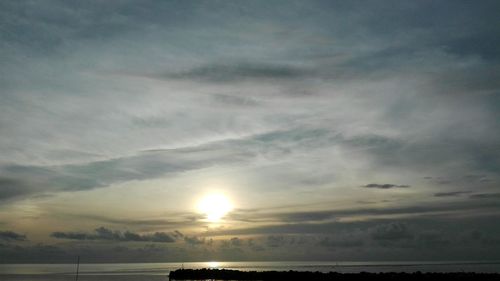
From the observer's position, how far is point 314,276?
10850cm

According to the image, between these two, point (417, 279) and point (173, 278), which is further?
point (173, 278)

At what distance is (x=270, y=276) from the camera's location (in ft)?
387

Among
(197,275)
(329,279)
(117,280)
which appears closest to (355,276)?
(329,279)

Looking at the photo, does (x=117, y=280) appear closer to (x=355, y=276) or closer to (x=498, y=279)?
(x=355, y=276)

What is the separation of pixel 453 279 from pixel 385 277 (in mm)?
14332

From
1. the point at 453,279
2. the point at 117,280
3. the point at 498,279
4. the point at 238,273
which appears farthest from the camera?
the point at 117,280

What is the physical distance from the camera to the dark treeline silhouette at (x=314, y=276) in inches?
3794

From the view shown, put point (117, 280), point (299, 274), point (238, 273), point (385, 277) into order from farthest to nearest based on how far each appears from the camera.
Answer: point (117, 280)
point (238, 273)
point (299, 274)
point (385, 277)

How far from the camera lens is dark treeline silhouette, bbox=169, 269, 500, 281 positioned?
96375 mm

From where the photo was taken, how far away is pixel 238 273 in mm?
128250

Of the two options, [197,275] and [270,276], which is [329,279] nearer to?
[270,276]

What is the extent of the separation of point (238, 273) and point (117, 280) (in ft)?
220

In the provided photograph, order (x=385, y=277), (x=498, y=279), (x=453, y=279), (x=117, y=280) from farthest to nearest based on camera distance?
(x=117, y=280) → (x=385, y=277) → (x=453, y=279) → (x=498, y=279)

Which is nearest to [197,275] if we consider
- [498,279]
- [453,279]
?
[453,279]
